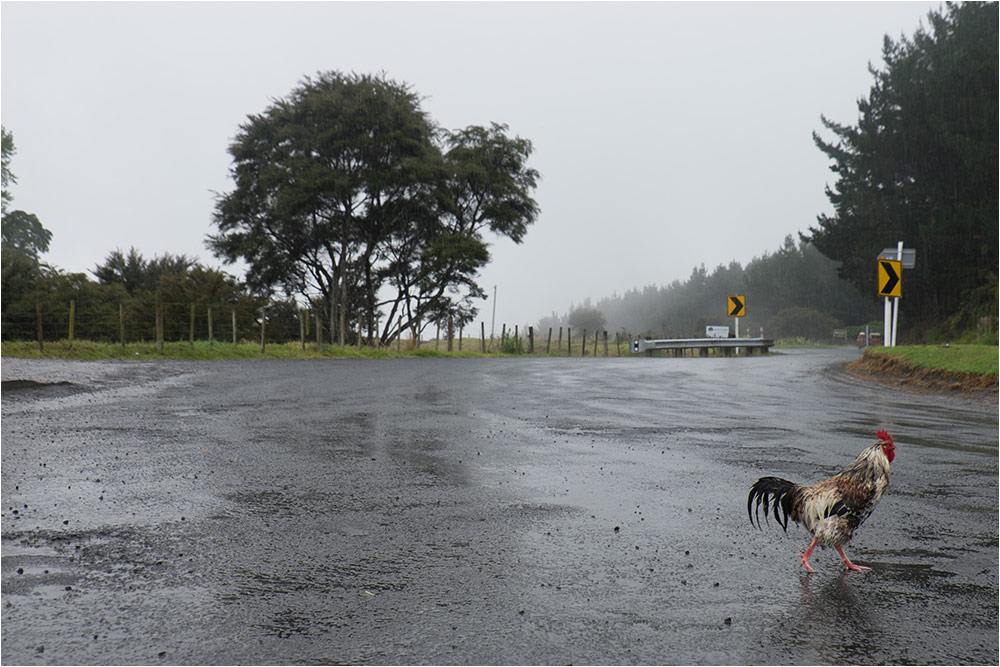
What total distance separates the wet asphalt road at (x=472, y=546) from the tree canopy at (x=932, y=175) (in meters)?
28.2

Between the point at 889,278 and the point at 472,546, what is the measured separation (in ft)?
69.7

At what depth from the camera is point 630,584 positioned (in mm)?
4074

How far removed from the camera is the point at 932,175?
3953 cm

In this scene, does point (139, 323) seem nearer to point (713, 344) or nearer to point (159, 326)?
point (159, 326)

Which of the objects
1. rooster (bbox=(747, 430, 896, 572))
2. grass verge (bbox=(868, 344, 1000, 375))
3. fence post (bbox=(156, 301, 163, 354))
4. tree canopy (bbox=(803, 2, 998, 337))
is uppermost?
tree canopy (bbox=(803, 2, 998, 337))

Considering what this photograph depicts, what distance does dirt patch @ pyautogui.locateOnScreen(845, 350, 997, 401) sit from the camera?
15.4m

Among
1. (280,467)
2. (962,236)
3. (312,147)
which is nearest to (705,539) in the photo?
(280,467)

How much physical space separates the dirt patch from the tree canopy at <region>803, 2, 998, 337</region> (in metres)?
13.4

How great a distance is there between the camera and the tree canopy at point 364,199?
4144 centimetres

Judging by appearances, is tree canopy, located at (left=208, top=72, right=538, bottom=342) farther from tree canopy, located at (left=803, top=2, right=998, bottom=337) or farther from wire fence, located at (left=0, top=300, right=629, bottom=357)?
tree canopy, located at (left=803, top=2, right=998, bottom=337)

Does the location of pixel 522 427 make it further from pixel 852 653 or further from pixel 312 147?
pixel 312 147

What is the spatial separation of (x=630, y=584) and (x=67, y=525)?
3916 millimetres

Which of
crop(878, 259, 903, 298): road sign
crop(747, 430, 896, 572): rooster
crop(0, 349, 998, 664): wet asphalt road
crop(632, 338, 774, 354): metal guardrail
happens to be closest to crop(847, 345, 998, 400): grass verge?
crop(878, 259, 903, 298): road sign

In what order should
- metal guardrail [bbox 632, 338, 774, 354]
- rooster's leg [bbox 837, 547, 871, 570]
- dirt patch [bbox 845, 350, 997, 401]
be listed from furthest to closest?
metal guardrail [bbox 632, 338, 774, 354], dirt patch [bbox 845, 350, 997, 401], rooster's leg [bbox 837, 547, 871, 570]
